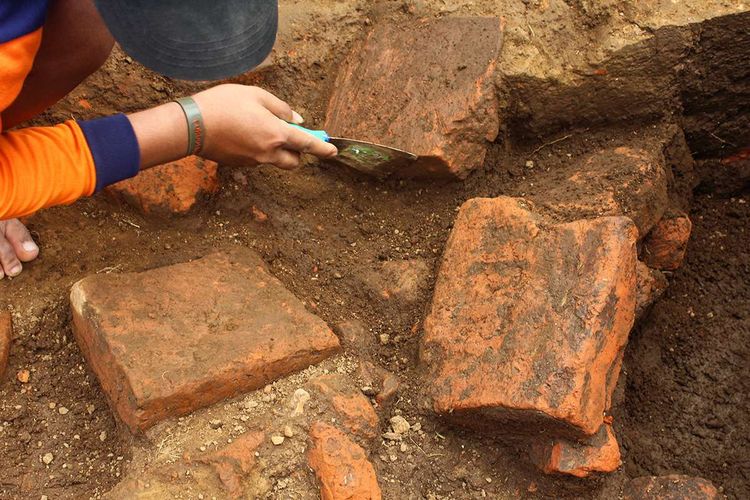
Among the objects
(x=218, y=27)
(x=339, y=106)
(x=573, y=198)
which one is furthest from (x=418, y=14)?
(x=218, y=27)

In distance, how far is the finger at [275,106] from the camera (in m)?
1.73

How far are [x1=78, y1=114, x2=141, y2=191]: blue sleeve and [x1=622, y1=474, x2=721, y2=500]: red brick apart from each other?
1256 mm

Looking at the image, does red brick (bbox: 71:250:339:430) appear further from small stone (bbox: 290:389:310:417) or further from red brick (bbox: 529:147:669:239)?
red brick (bbox: 529:147:669:239)

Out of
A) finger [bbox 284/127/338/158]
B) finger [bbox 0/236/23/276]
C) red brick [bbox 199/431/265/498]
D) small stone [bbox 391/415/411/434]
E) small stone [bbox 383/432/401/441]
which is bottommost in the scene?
finger [bbox 0/236/23/276]

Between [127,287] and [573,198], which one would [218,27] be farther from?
[573,198]

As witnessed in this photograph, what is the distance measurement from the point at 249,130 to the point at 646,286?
1035 millimetres

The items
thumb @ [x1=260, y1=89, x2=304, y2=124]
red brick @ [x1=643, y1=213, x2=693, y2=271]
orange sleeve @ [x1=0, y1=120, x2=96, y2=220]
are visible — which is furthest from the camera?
red brick @ [x1=643, y1=213, x2=693, y2=271]

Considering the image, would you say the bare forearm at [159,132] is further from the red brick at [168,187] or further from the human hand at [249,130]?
the red brick at [168,187]

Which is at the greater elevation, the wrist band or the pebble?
the wrist band

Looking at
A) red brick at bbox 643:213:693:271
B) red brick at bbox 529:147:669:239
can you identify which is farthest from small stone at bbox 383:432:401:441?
red brick at bbox 643:213:693:271

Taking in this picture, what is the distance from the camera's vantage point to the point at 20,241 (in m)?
1.88

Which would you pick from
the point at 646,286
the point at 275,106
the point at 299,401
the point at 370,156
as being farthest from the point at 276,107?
the point at 646,286

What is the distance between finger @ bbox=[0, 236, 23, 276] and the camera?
1.86 metres

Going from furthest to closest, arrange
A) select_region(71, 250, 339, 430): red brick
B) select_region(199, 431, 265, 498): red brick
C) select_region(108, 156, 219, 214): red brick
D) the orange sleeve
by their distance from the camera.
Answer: select_region(108, 156, 219, 214): red brick, select_region(71, 250, 339, 430): red brick, select_region(199, 431, 265, 498): red brick, the orange sleeve
